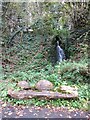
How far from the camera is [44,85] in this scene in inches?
66.9

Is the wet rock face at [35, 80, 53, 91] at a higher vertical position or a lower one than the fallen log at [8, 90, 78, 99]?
higher

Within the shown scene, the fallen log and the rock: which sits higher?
the rock

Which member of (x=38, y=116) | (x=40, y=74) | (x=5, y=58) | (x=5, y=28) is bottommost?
(x=38, y=116)

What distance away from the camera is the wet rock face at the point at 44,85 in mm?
1691

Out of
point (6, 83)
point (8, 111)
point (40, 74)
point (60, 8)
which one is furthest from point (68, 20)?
point (8, 111)

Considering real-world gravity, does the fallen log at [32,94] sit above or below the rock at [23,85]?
below

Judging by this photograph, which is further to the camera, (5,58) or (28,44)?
(28,44)

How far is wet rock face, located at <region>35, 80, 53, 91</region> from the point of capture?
169 cm

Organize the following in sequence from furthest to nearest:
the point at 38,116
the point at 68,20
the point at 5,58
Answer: the point at 68,20 < the point at 5,58 < the point at 38,116

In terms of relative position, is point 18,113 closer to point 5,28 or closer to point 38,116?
point 38,116

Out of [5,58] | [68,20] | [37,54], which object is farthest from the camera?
[68,20]

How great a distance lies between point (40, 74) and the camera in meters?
1.79

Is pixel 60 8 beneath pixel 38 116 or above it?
above

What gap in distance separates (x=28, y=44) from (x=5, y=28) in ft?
0.87
